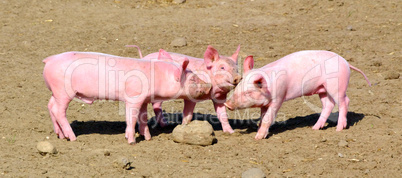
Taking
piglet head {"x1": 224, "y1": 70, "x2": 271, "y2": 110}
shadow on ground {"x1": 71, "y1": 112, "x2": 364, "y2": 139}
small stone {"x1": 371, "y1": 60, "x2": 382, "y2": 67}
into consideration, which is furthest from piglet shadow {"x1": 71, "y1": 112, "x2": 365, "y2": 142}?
small stone {"x1": 371, "y1": 60, "x2": 382, "y2": 67}

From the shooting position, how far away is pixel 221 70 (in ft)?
23.1

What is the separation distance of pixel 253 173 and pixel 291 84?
1.84m

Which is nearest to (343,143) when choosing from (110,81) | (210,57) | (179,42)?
(210,57)

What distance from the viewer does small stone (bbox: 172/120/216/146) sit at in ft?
21.8

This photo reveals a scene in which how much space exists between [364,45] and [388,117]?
3.33 metres

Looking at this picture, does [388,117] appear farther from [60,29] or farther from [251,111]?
[60,29]

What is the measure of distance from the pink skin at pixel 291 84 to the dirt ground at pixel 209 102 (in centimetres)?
31

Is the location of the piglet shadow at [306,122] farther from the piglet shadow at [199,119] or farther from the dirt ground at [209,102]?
the piglet shadow at [199,119]

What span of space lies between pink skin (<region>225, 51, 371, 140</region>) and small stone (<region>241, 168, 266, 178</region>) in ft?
4.49

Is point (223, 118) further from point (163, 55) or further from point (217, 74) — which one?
point (163, 55)

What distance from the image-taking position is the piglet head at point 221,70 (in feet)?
22.9

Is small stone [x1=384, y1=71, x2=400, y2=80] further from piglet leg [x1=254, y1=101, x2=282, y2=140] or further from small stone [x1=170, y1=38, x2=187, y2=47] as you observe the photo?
small stone [x1=170, y1=38, x2=187, y2=47]

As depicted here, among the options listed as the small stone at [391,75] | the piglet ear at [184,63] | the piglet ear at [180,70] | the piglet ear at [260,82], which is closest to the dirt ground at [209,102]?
the small stone at [391,75]

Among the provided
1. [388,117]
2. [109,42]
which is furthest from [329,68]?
[109,42]
